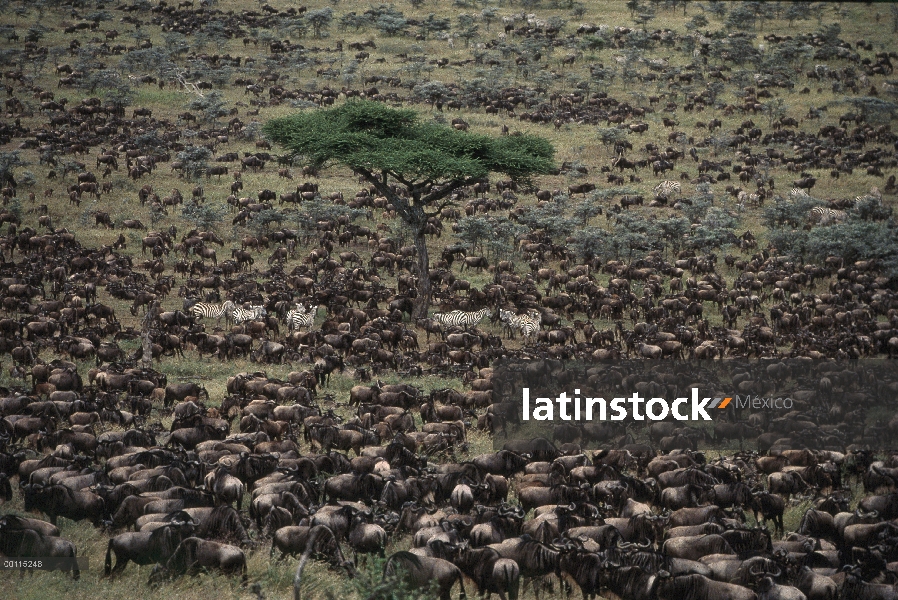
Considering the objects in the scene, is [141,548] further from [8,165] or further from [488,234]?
[8,165]

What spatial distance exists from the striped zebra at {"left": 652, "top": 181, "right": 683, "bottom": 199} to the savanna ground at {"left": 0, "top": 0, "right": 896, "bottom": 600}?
0.78 metres

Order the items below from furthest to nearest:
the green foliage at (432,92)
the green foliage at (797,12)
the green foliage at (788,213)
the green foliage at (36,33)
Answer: the green foliage at (797,12), the green foliage at (36,33), the green foliage at (432,92), the green foliage at (788,213)

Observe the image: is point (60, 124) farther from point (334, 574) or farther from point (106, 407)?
point (334, 574)

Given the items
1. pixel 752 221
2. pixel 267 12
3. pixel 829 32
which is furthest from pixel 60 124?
pixel 829 32

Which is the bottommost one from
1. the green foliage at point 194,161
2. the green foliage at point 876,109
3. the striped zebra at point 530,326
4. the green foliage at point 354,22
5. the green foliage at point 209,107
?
the striped zebra at point 530,326

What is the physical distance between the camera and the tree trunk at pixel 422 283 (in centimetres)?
2980

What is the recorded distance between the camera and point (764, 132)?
52.2 m

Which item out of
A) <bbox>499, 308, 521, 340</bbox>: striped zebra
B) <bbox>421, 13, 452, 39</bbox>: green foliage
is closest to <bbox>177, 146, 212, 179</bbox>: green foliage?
<bbox>499, 308, 521, 340</bbox>: striped zebra

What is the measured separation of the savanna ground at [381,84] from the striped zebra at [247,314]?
2.02 m

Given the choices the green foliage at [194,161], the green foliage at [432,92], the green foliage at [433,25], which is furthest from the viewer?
the green foliage at [433,25]

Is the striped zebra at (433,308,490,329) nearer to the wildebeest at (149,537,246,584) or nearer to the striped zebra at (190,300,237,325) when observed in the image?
the striped zebra at (190,300,237,325)

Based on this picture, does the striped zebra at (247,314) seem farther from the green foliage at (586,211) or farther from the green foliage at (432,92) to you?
the green foliage at (432,92)

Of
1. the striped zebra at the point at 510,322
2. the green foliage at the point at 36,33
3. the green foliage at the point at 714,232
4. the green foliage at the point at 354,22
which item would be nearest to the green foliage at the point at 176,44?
the green foliage at the point at 36,33

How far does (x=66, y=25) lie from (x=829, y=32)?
53422mm
